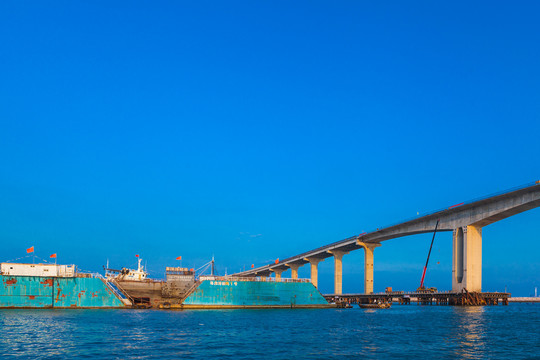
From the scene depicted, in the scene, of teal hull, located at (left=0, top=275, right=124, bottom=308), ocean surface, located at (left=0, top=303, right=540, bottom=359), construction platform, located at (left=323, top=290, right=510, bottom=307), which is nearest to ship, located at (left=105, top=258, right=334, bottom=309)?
teal hull, located at (left=0, top=275, right=124, bottom=308)

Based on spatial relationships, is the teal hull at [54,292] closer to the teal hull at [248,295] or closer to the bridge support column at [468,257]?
the teal hull at [248,295]

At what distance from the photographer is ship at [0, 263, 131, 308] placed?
6781 cm

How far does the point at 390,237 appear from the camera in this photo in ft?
433

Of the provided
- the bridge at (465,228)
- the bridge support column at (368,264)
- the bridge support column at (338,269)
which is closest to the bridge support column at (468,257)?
the bridge at (465,228)

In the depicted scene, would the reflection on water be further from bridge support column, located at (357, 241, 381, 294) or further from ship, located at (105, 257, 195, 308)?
bridge support column, located at (357, 241, 381, 294)

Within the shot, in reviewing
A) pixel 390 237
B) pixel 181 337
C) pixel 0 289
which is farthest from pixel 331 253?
pixel 181 337

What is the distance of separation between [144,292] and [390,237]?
6920cm

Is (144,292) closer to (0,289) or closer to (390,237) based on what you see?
(0,289)

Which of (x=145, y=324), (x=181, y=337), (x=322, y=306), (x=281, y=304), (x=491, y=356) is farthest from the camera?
(x=322, y=306)

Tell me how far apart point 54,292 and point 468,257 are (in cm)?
7962

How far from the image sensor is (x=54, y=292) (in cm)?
7006

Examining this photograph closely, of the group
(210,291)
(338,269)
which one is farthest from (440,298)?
(210,291)

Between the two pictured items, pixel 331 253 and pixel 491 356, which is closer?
pixel 491 356

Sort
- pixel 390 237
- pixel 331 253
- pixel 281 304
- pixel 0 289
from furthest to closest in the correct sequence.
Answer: pixel 331 253, pixel 390 237, pixel 281 304, pixel 0 289
